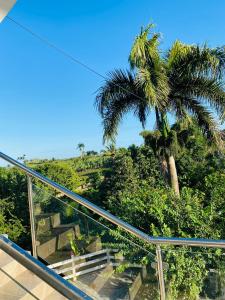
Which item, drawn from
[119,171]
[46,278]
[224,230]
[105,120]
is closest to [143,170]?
[119,171]

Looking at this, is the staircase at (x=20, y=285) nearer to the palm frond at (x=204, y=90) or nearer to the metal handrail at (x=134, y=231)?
the metal handrail at (x=134, y=231)

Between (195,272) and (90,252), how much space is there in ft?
3.39

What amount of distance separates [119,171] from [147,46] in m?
8.52

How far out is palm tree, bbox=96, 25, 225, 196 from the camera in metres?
10.2

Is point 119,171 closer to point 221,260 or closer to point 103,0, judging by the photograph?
point 103,0

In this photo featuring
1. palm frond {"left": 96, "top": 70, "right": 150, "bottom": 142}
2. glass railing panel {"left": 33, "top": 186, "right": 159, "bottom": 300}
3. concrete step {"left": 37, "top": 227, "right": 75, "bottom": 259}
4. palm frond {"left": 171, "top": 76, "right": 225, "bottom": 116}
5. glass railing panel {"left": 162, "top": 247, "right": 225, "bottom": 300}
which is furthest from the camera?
palm frond {"left": 96, "top": 70, "right": 150, "bottom": 142}

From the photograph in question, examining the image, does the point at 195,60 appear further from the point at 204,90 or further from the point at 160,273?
the point at 160,273

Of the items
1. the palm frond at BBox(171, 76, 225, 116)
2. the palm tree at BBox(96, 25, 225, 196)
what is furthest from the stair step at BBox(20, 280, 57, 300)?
the palm frond at BBox(171, 76, 225, 116)

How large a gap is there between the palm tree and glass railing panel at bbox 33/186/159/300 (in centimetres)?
677

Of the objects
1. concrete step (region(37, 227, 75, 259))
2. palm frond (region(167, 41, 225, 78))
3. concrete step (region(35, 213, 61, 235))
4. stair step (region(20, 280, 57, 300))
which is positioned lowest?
stair step (region(20, 280, 57, 300))

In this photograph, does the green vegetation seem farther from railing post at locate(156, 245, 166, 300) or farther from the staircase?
railing post at locate(156, 245, 166, 300)

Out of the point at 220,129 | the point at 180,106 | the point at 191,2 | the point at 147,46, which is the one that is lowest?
the point at 220,129

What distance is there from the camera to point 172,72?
36.1 feet

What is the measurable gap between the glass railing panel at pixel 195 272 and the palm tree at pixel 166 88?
7.09m
